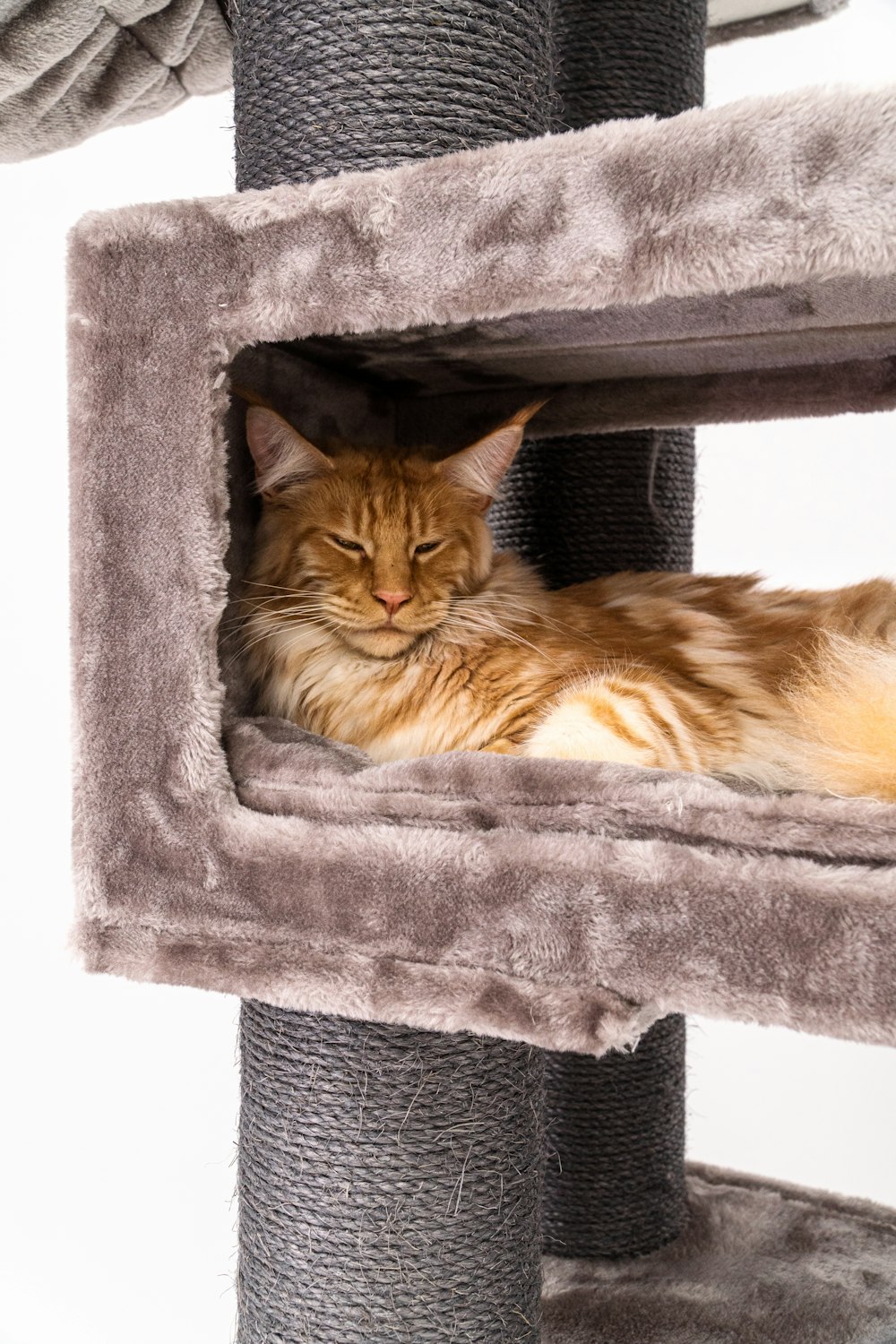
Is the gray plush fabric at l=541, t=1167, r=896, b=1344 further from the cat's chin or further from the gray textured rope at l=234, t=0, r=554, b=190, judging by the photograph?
the gray textured rope at l=234, t=0, r=554, b=190

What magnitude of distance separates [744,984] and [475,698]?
56 centimetres

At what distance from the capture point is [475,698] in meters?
1.38

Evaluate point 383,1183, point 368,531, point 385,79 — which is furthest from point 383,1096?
point 385,79

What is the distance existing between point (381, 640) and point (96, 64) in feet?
3.32

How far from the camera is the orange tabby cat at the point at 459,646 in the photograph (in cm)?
133

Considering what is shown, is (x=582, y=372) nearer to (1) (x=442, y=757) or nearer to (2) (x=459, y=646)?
(2) (x=459, y=646)

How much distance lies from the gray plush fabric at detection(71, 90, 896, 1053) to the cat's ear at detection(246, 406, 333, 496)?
171 millimetres

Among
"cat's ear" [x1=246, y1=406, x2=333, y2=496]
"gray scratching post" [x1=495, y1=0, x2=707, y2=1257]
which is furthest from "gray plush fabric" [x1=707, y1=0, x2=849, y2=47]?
"cat's ear" [x1=246, y1=406, x2=333, y2=496]

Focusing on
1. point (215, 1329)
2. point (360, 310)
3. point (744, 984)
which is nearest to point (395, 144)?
point (360, 310)

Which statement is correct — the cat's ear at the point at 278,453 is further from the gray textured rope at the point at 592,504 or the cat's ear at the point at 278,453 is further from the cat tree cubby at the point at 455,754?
the gray textured rope at the point at 592,504

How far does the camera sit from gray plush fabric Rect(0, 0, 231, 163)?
1526 mm

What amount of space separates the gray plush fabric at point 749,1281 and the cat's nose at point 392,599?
1023 millimetres

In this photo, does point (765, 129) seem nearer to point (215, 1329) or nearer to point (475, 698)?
point (475, 698)

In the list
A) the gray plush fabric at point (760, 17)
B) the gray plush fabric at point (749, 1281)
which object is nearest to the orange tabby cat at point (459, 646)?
the gray plush fabric at point (749, 1281)
